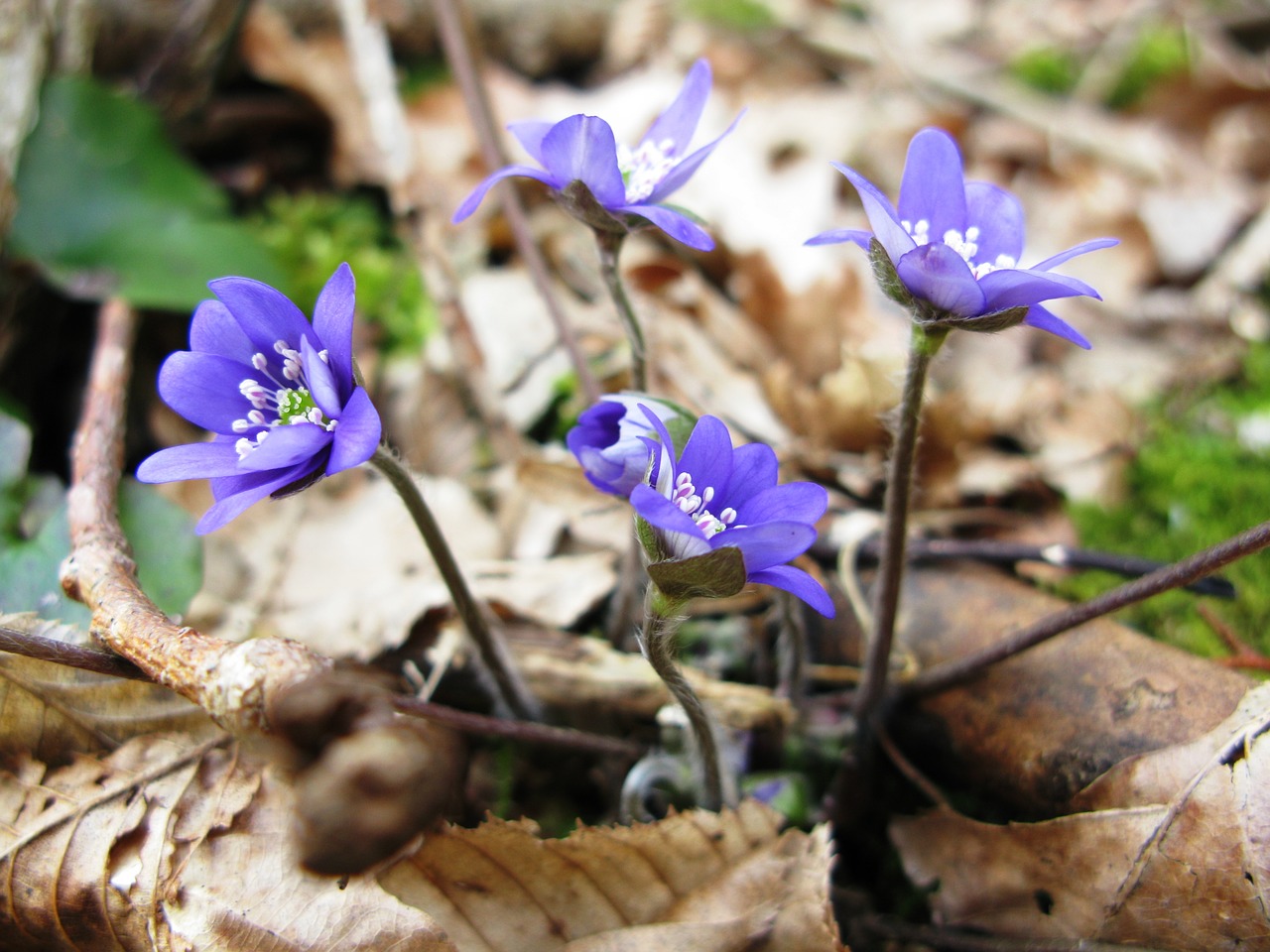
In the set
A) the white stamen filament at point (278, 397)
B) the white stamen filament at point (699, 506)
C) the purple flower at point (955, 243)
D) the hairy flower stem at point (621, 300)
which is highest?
the purple flower at point (955, 243)

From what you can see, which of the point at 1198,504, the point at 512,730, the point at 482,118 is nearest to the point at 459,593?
the point at 512,730

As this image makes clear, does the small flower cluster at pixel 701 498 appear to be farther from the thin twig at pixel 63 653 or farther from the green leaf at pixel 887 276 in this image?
the thin twig at pixel 63 653

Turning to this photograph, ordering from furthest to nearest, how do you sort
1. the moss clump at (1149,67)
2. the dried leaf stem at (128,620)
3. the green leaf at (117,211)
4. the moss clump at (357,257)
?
the moss clump at (1149,67)
the moss clump at (357,257)
the green leaf at (117,211)
the dried leaf stem at (128,620)

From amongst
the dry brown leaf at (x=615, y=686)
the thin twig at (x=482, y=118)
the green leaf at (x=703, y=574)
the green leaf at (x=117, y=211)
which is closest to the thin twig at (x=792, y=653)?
the dry brown leaf at (x=615, y=686)

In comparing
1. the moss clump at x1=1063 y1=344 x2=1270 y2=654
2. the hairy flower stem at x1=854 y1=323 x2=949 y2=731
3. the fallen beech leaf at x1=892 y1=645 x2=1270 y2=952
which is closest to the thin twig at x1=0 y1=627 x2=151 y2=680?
the hairy flower stem at x1=854 y1=323 x2=949 y2=731

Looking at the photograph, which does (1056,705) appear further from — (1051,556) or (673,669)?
(673,669)
